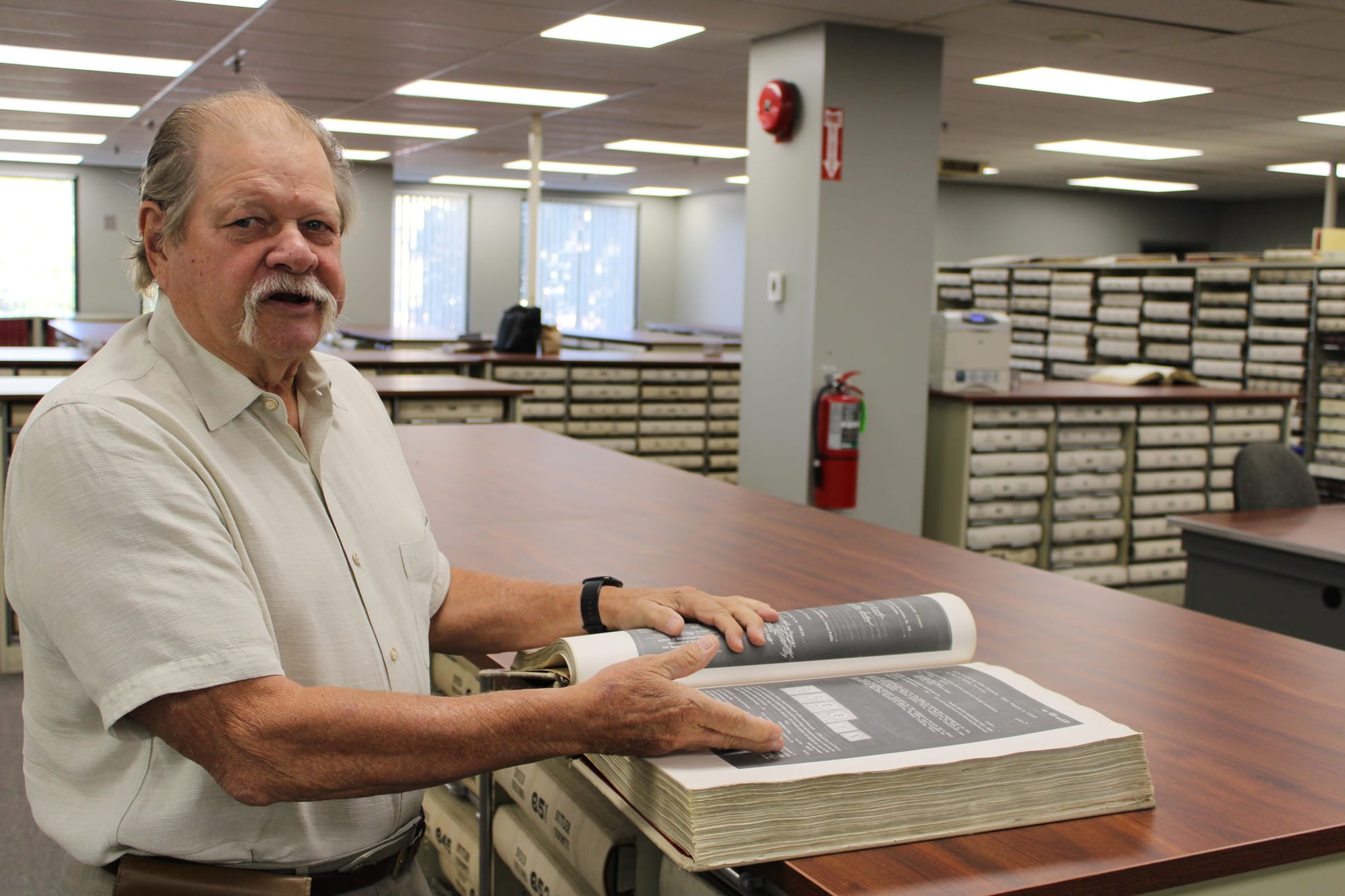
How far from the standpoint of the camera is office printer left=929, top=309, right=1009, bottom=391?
6.03 meters

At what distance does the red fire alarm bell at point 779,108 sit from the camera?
553 centimetres

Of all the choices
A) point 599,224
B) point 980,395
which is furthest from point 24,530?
point 599,224

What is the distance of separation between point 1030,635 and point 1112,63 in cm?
541

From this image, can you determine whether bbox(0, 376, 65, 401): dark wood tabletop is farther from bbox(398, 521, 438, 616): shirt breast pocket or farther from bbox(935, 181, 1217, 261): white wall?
bbox(935, 181, 1217, 261): white wall

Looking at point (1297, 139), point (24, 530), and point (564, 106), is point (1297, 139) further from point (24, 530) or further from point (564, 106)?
point (24, 530)

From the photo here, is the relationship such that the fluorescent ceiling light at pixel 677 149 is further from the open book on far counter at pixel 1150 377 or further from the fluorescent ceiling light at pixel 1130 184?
the open book on far counter at pixel 1150 377

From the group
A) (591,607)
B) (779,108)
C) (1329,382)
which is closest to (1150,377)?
(1329,382)

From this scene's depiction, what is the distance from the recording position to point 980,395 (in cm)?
589

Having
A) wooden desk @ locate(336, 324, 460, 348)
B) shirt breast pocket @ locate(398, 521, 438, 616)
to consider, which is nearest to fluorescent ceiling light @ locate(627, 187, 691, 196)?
wooden desk @ locate(336, 324, 460, 348)

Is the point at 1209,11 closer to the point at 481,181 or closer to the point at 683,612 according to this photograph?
the point at 683,612

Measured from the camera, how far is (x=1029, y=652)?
154 centimetres

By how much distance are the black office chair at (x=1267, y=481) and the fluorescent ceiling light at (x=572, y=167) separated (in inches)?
389

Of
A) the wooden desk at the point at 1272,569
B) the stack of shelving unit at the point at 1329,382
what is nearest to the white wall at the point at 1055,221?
the stack of shelving unit at the point at 1329,382

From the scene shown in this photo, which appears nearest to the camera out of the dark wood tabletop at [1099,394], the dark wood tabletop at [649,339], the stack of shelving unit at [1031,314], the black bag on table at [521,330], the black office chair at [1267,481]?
the black office chair at [1267,481]
